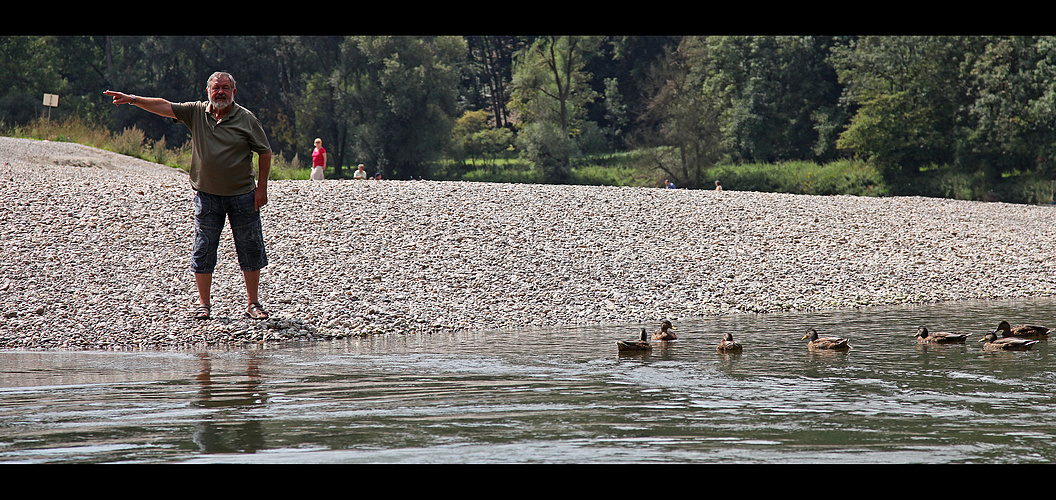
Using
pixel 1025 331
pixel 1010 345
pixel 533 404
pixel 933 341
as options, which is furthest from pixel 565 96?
pixel 533 404

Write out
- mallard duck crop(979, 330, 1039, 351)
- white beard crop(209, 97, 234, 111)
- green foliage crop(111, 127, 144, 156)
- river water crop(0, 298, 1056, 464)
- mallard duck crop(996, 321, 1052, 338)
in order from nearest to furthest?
river water crop(0, 298, 1056, 464) → mallard duck crop(979, 330, 1039, 351) → white beard crop(209, 97, 234, 111) → mallard duck crop(996, 321, 1052, 338) → green foliage crop(111, 127, 144, 156)

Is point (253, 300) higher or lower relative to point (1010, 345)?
higher

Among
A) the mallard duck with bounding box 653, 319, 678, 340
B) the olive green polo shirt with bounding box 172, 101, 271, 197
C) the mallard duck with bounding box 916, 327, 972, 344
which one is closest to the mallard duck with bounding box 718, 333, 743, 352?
the mallard duck with bounding box 653, 319, 678, 340

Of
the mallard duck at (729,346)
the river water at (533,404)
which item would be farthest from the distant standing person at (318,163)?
the mallard duck at (729,346)

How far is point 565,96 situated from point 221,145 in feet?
169

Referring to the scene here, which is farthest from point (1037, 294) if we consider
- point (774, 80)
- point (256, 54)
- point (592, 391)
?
point (256, 54)

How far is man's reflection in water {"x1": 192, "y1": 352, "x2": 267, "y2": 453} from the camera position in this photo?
417 cm

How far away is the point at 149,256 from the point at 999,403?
10169mm

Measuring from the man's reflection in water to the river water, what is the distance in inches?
0.7

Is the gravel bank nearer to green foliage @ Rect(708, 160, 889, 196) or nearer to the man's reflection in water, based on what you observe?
the man's reflection in water

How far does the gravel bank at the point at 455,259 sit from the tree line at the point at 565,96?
24.7 metres

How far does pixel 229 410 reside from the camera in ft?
16.4

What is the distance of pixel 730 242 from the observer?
616 inches

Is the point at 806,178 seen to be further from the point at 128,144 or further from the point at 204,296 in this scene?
the point at 204,296
